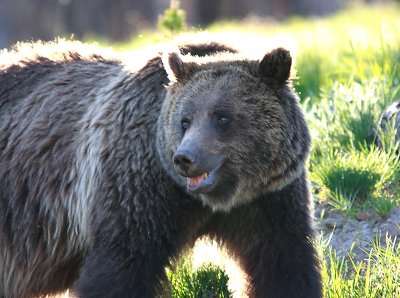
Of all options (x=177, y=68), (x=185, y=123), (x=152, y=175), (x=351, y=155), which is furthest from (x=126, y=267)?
(x=351, y=155)

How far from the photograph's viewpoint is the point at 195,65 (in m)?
5.13

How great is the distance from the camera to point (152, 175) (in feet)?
16.7

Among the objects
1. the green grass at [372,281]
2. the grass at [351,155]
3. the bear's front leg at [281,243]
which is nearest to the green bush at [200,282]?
the grass at [351,155]

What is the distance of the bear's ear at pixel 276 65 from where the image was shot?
4.99 m

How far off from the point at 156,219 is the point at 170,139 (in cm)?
43

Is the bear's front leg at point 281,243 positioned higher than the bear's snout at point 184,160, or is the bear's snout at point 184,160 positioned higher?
the bear's snout at point 184,160

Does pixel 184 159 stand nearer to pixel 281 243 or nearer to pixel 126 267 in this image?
pixel 126 267

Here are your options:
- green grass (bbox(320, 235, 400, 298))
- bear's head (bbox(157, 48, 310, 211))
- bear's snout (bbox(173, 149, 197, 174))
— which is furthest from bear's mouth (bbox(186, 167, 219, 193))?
green grass (bbox(320, 235, 400, 298))

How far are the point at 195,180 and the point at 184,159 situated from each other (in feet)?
0.72

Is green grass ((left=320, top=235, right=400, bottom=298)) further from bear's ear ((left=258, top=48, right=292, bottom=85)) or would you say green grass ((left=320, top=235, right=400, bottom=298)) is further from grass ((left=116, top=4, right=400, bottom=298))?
bear's ear ((left=258, top=48, right=292, bottom=85))

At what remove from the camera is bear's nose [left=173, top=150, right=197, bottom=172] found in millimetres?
4669

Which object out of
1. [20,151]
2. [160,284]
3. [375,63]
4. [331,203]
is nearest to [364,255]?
A: [331,203]

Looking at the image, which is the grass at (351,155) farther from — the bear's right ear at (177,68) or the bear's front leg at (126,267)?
the bear's right ear at (177,68)

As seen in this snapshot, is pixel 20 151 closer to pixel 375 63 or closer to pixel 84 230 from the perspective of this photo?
pixel 84 230
